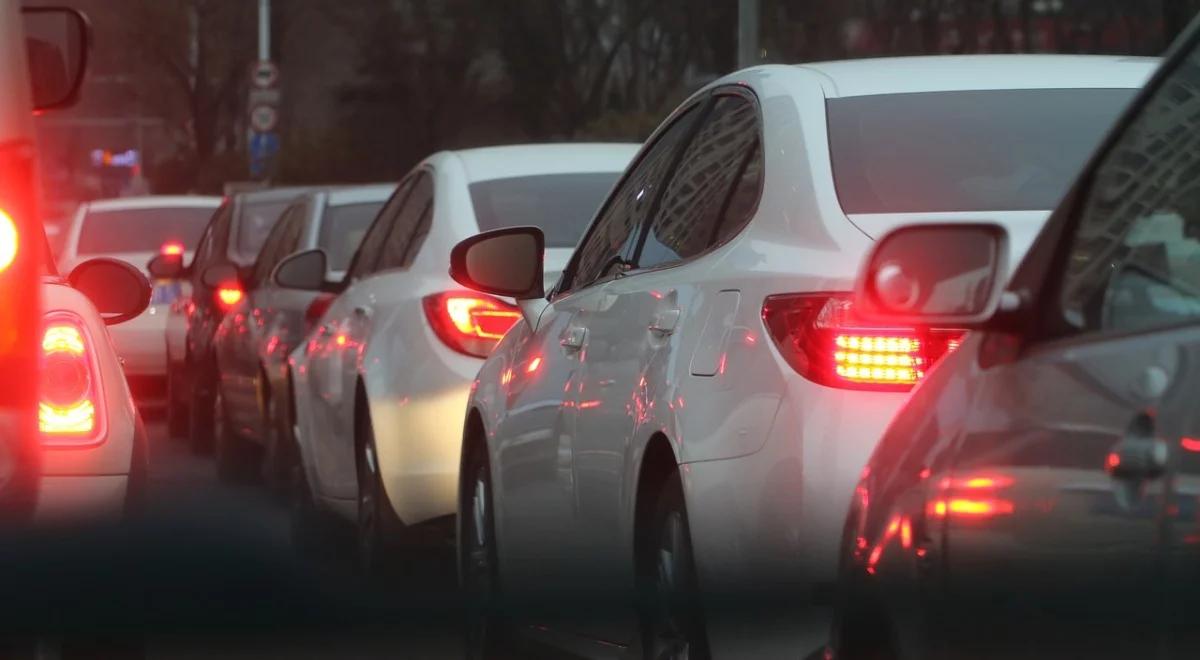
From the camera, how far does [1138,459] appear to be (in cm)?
258

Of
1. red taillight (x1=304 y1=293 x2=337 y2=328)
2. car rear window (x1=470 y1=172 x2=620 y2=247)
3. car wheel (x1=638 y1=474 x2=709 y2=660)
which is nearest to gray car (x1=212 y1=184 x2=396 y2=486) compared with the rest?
red taillight (x1=304 y1=293 x2=337 y2=328)

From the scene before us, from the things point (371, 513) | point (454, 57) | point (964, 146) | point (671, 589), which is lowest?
point (454, 57)

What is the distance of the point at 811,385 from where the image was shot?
4.32 meters

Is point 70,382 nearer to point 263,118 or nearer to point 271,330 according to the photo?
point 271,330

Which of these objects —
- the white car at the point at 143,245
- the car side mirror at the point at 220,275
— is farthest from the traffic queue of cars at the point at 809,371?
the white car at the point at 143,245

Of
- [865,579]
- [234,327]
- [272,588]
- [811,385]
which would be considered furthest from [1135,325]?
[234,327]

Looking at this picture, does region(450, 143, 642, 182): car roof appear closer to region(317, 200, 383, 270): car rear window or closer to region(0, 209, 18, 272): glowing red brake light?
region(317, 200, 383, 270): car rear window

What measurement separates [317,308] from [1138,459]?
8441mm

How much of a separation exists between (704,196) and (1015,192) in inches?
29.7

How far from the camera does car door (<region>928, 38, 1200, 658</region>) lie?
8.30 ft

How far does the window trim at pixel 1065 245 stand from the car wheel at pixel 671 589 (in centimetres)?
150

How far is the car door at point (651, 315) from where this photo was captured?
16.2 feet

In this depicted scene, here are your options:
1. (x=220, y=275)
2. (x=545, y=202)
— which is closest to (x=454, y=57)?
(x=220, y=275)

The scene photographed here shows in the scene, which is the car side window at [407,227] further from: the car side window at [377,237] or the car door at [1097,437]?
the car door at [1097,437]
